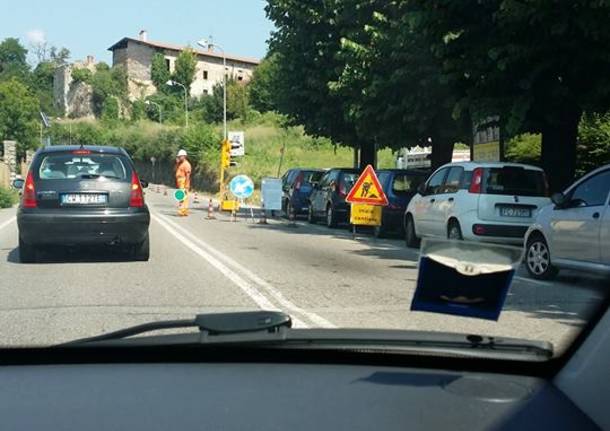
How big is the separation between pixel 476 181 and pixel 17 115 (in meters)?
66.4

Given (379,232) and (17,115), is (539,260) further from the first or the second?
(17,115)

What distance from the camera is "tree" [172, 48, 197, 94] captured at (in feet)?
346

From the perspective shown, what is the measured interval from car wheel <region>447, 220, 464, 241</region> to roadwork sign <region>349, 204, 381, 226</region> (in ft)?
11.3

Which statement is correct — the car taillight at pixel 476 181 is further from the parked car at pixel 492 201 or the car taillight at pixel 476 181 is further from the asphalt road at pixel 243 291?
the asphalt road at pixel 243 291

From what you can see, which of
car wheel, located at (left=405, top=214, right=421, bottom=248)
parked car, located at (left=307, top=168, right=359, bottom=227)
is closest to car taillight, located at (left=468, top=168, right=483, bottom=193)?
car wheel, located at (left=405, top=214, right=421, bottom=248)

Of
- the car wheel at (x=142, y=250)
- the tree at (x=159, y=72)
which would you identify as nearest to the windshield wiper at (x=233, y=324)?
the car wheel at (x=142, y=250)

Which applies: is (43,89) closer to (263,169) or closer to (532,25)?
(263,169)

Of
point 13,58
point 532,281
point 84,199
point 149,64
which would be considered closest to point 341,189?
point 84,199

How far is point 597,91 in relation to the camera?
1291cm

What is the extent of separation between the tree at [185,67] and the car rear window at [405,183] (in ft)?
294

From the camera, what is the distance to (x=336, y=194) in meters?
21.8

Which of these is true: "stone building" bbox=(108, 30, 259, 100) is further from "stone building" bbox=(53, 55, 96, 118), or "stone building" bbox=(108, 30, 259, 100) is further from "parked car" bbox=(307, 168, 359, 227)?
"parked car" bbox=(307, 168, 359, 227)

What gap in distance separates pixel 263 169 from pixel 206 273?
4301 cm

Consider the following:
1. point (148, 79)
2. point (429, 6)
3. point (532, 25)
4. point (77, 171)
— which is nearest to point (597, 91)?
point (532, 25)
